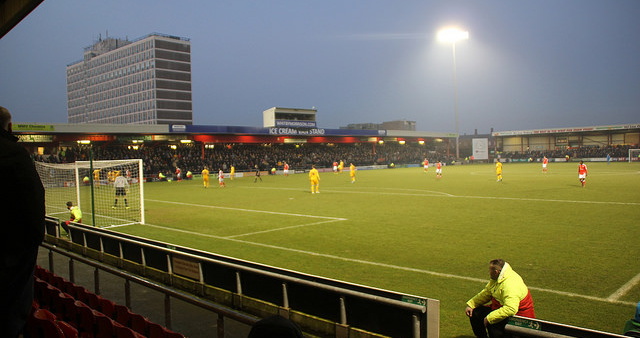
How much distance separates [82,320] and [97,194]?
25.6 meters

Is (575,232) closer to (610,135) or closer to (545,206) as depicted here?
(545,206)

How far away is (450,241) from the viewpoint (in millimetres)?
12078

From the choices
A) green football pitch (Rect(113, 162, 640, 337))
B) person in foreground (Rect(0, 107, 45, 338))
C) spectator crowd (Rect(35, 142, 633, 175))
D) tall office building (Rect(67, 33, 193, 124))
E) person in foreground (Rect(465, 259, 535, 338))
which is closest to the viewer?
person in foreground (Rect(0, 107, 45, 338))

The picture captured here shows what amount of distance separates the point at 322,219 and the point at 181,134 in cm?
4018

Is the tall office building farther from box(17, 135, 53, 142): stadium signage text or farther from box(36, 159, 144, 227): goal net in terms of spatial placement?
box(36, 159, 144, 227): goal net

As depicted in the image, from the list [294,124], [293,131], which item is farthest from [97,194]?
→ [294,124]

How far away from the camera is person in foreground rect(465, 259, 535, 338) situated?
500cm

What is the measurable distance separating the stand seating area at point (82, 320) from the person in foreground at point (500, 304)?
3.47 metres

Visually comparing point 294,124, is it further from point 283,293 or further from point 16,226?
point 16,226

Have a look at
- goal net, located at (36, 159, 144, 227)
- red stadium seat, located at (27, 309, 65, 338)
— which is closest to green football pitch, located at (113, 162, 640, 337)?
goal net, located at (36, 159, 144, 227)

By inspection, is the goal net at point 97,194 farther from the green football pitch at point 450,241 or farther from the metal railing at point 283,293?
the metal railing at point 283,293

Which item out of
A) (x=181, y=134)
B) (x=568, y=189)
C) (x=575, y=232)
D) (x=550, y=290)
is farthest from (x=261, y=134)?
(x=550, y=290)

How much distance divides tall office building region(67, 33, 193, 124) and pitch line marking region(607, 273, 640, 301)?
115 m

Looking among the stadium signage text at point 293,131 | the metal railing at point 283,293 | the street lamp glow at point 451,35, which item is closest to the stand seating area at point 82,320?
the metal railing at point 283,293
